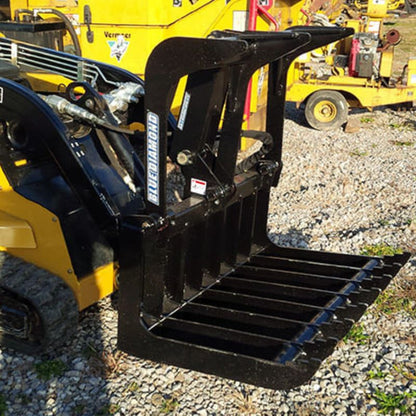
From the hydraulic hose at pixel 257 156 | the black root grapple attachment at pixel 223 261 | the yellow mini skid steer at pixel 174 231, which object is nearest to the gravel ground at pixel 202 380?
the yellow mini skid steer at pixel 174 231

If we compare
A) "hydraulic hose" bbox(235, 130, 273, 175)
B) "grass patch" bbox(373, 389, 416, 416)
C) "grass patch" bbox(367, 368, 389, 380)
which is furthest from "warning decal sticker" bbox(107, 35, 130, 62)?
"grass patch" bbox(373, 389, 416, 416)

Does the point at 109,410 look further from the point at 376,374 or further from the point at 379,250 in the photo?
the point at 379,250

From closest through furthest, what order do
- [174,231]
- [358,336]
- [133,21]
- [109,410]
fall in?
[174,231], [109,410], [358,336], [133,21]

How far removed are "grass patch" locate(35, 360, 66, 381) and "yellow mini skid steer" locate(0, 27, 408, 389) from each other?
0.12 metres

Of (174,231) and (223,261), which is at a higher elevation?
(174,231)

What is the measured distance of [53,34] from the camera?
5965 millimetres

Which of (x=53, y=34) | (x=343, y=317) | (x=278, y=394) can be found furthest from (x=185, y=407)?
(x=53, y=34)

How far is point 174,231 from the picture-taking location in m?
2.86

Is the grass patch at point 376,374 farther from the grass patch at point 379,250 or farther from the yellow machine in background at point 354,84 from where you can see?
the yellow machine in background at point 354,84

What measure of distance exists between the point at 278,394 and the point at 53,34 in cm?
442

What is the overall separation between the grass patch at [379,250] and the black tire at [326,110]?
479 centimetres

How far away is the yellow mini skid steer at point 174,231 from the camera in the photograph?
262 cm

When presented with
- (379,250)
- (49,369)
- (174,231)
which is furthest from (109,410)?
(379,250)

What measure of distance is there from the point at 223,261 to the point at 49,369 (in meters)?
1.19
